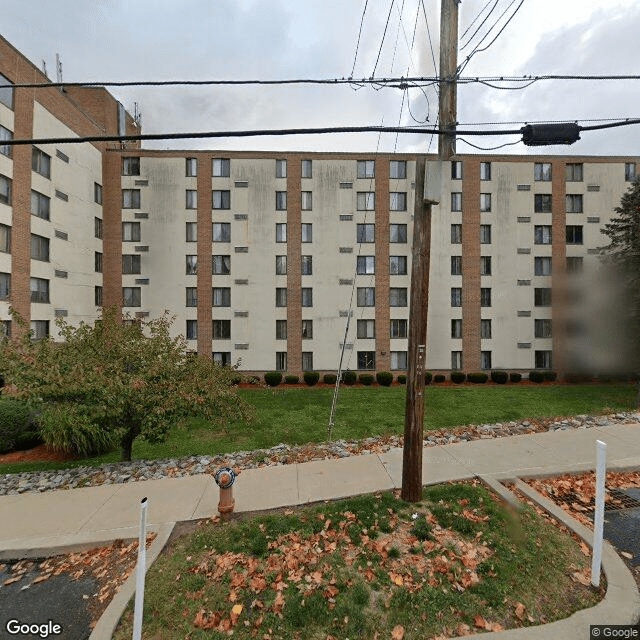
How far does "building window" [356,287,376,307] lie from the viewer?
77.4 feet

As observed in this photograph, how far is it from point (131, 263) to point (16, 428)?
1447 cm

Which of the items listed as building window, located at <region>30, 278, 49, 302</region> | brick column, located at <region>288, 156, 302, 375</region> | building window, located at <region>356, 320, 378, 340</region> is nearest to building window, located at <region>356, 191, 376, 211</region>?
brick column, located at <region>288, 156, 302, 375</region>

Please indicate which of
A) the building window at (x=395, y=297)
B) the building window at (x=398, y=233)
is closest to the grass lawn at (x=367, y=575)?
the building window at (x=395, y=297)

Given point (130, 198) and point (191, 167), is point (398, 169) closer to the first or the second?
point (191, 167)

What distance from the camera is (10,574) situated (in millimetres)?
4250

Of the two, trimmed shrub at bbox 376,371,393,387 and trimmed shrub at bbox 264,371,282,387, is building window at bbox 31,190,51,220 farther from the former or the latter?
trimmed shrub at bbox 376,371,393,387

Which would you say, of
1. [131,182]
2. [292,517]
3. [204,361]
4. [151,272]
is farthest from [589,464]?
[131,182]

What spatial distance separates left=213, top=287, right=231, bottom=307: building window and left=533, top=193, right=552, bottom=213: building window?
2258cm

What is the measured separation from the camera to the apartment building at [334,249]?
2339cm

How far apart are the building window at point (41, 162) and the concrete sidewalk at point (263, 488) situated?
20.3 metres

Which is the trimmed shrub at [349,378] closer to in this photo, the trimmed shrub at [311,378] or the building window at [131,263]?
the trimmed shrub at [311,378]

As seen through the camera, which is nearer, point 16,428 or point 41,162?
point 16,428

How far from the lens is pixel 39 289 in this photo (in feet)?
62.9

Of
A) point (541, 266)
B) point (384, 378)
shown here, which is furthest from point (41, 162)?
point (541, 266)
